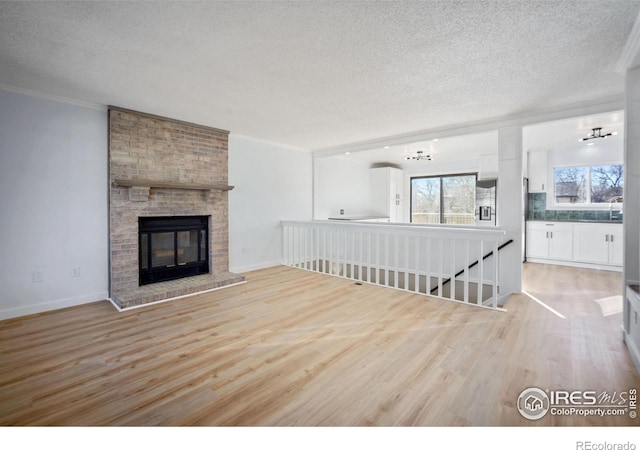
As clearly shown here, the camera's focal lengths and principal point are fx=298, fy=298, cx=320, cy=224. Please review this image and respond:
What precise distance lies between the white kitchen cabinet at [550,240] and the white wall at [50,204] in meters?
7.90

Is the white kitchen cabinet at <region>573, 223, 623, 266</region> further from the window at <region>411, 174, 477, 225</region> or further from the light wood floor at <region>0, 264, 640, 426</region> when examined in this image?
the light wood floor at <region>0, 264, 640, 426</region>

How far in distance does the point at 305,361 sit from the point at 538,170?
23.0 feet

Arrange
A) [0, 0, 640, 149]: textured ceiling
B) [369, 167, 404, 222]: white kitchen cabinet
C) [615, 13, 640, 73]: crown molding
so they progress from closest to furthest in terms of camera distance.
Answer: [0, 0, 640, 149]: textured ceiling
[615, 13, 640, 73]: crown molding
[369, 167, 404, 222]: white kitchen cabinet

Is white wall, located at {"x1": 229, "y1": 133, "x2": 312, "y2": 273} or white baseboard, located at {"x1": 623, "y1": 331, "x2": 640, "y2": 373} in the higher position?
→ white wall, located at {"x1": 229, "y1": 133, "x2": 312, "y2": 273}

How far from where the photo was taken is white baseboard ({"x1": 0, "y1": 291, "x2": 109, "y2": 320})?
3189mm

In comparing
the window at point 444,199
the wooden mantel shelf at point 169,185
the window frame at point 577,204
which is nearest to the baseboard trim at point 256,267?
the wooden mantel shelf at point 169,185

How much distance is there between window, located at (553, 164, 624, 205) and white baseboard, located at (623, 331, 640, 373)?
4991mm

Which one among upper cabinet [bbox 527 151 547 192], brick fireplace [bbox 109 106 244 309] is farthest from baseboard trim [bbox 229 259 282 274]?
upper cabinet [bbox 527 151 547 192]

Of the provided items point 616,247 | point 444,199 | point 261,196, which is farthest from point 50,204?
point 616,247

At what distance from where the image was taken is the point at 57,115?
136 inches

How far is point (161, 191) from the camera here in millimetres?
4215

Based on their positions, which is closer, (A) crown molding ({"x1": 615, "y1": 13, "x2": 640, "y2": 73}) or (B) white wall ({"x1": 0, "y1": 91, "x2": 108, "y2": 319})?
(A) crown molding ({"x1": 615, "y1": 13, "x2": 640, "y2": 73})

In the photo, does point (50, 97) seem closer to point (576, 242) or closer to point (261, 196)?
point (261, 196)

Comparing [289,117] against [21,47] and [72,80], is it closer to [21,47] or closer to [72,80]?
[72,80]
